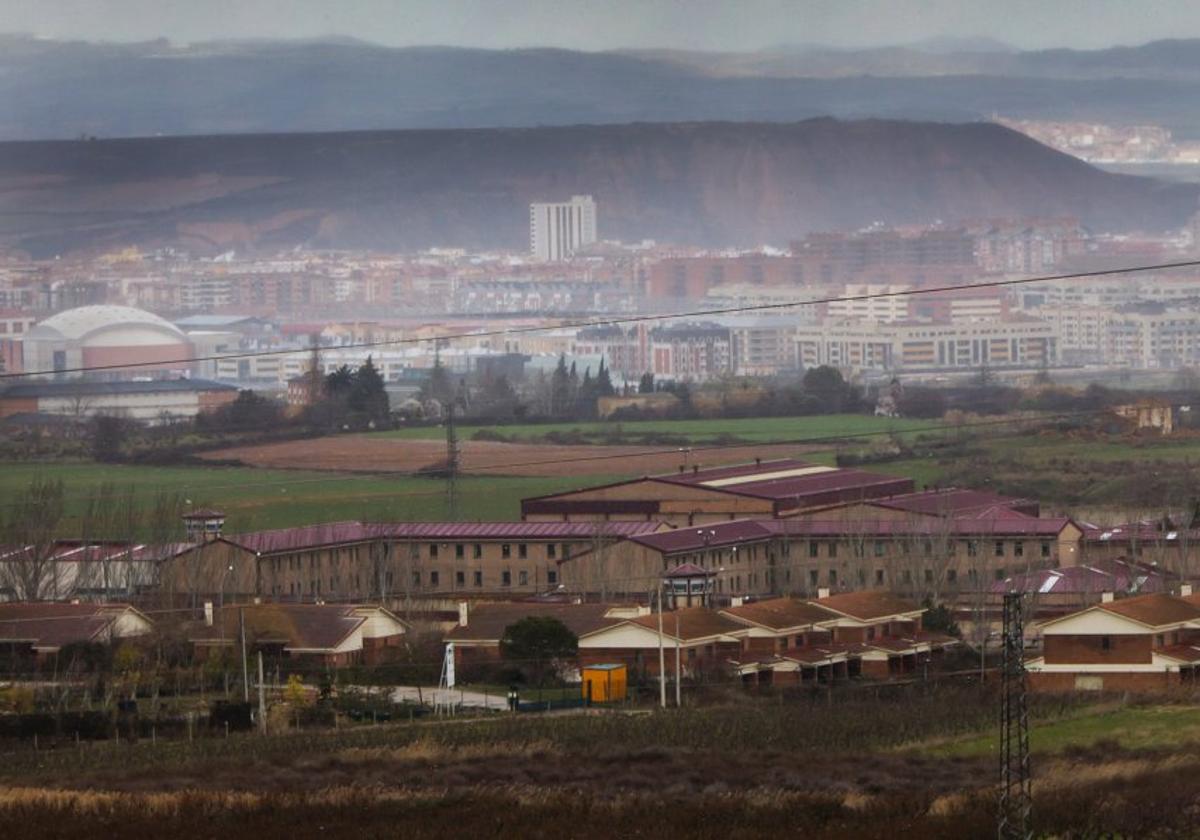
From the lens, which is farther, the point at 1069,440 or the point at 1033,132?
the point at 1033,132

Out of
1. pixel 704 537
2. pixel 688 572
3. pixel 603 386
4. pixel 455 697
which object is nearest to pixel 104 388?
pixel 603 386

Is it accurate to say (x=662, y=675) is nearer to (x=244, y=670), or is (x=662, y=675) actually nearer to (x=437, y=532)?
(x=244, y=670)

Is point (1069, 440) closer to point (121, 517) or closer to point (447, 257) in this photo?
point (121, 517)

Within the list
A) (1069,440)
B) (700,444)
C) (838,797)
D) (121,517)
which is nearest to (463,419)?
(700,444)

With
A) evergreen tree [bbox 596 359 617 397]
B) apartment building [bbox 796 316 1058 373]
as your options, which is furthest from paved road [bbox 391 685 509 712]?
apartment building [bbox 796 316 1058 373]

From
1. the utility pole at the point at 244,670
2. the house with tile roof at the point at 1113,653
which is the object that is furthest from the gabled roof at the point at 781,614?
the utility pole at the point at 244,670

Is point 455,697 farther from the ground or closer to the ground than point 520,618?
closer to the ground

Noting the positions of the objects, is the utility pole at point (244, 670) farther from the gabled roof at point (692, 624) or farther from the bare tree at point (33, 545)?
the bare tree at point (33, 545)
